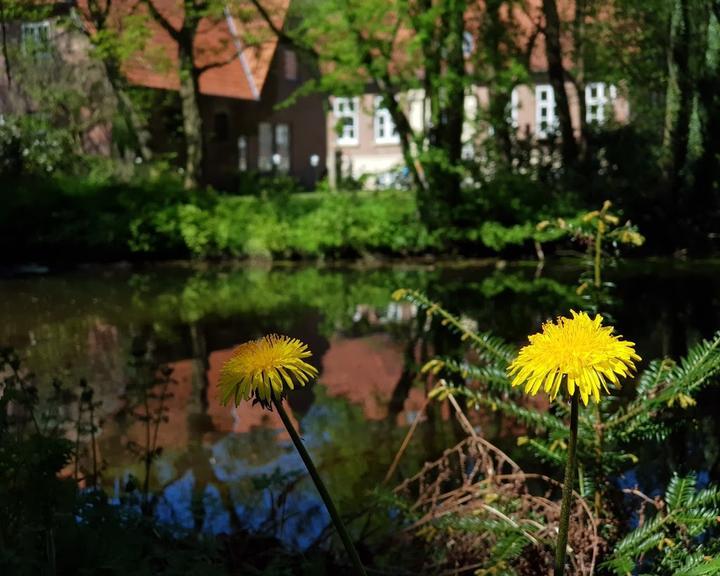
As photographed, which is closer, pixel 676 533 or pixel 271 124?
pixel 676 533

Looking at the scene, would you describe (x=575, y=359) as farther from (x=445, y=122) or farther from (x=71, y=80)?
(x=71, y=80)

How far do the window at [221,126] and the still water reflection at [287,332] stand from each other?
1591cm

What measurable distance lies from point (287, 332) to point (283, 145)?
27095 millimetres

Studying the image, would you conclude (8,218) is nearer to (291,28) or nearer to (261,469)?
(291,28)

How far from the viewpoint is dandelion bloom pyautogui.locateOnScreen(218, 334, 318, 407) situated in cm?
115

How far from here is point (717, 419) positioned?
4.39m

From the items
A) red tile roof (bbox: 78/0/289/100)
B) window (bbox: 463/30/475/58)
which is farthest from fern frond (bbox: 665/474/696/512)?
red tile roof (bbox: 78/0/289/100)

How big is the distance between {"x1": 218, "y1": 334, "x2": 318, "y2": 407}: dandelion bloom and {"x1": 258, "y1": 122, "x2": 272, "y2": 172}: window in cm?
3240

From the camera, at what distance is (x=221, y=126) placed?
98.3 feet

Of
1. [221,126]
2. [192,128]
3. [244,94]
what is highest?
[244,94]

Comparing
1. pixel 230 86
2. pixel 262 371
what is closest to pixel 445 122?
pixel 230 86

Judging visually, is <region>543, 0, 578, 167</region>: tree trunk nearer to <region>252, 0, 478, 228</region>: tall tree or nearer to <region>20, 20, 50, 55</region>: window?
<region>252, 0, 478, 228</region>: tall tree

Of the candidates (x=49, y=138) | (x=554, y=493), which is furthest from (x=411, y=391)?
(x=49, y=138)

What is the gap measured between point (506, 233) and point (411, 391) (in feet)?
31.7
